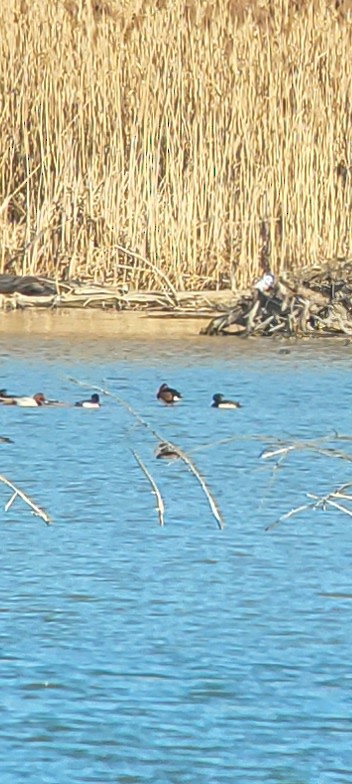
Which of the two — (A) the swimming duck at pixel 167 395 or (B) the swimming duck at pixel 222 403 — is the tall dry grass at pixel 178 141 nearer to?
(A) the swimming duck at pixel 167 395

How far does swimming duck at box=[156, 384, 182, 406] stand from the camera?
933 cm

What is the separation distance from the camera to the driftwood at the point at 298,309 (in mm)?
12164

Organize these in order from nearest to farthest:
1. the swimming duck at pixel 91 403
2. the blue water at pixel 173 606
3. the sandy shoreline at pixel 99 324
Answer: the blue water at pixel 173 606 → the swimming duck at pixel 91 403 → the sandy shoreline at pixel 99 324

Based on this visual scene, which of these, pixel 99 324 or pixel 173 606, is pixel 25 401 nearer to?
pixel 99 324

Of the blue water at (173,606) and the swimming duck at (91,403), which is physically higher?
the blue water at (173,606)

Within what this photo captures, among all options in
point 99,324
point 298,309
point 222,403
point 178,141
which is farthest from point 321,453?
point 178,141

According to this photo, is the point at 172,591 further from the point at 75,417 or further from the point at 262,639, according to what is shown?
the point at 75,417

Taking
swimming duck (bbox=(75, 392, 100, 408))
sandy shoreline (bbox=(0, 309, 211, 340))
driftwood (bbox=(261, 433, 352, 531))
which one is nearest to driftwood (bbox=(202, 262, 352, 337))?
sandy shoreline (bbox=(0, 309, 211, 340))

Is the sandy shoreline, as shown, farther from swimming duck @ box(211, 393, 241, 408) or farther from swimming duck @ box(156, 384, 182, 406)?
swimming duck @ box(211, 393, 241, 408)

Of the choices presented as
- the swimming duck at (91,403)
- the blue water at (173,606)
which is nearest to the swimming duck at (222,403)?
the blue water at (173,606)

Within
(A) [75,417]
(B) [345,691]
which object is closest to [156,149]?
(A) [75,417]

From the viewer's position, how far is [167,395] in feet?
30.6

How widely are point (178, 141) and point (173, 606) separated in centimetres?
895

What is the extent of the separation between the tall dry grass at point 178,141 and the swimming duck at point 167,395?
4.41m
